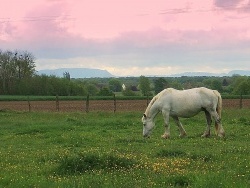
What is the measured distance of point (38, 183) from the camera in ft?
26.6

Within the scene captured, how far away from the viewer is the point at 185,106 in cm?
1762

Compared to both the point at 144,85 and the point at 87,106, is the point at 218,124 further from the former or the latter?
the point at 144,85

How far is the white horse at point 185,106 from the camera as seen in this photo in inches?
685

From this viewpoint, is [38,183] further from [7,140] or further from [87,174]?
[7,140]

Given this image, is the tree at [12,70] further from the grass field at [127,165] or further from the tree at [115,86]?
the grass field at [127,165]

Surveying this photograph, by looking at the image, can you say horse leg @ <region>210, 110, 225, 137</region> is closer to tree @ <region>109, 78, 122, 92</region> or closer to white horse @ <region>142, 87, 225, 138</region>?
→ white horse @ <region>142, 87, 225, 138</region>

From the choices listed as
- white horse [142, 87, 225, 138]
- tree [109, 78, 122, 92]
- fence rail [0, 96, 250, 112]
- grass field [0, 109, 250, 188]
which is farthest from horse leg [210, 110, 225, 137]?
tree [109, 78, 122, 92]

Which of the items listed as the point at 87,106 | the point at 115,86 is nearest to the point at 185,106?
the point at 87,106

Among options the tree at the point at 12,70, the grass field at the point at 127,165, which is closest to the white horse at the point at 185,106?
the grass field at the point at 127,165

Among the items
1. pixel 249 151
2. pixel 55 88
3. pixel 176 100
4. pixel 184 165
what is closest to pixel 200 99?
pixel 176 100

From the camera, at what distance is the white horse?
17391mm

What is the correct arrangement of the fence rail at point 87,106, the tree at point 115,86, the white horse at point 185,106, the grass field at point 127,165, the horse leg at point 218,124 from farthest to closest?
the tree at point 115,86, the fence rail at point 87,106, the white horse at point 185,106, the horse leg at point 218,124, the grass field at point 127,165

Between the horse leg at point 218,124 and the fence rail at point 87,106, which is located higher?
the horse leg at point 218,124

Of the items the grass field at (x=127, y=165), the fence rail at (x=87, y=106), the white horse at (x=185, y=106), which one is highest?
the white horse at (x=185, y=106)
